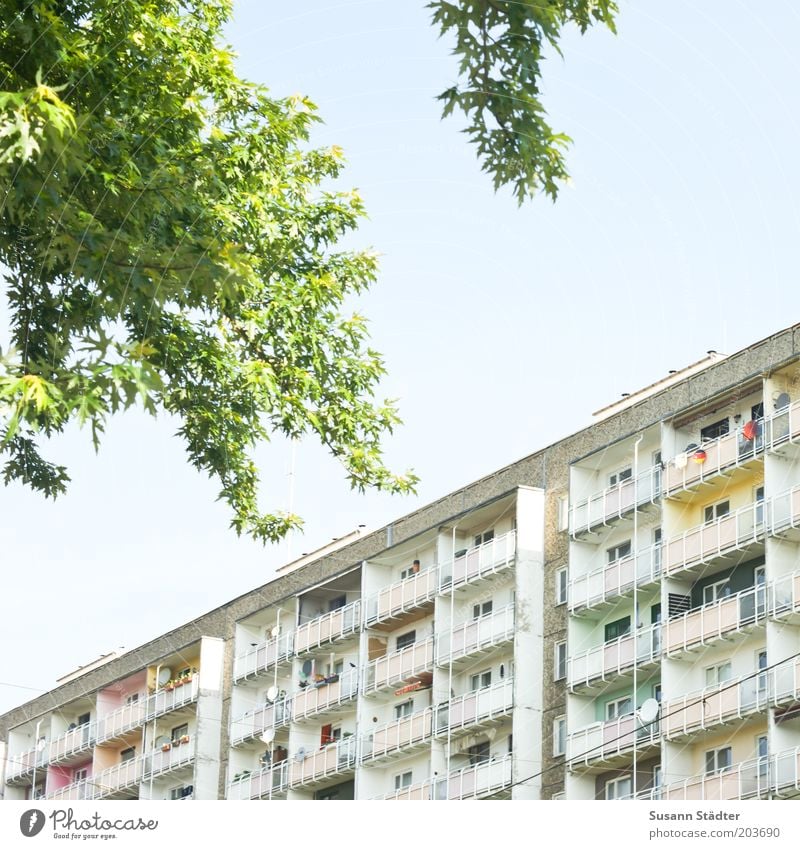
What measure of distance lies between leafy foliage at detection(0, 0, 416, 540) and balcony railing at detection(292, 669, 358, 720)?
36.7m

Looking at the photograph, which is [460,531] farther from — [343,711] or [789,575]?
[789,575]

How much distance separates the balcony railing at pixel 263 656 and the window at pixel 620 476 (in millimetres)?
15534

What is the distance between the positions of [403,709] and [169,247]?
143ft

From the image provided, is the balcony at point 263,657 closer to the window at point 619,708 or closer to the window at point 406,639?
the window at point 406,639

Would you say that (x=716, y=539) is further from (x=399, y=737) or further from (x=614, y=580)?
(x=399, y=737)

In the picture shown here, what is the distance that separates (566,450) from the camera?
52.1 m

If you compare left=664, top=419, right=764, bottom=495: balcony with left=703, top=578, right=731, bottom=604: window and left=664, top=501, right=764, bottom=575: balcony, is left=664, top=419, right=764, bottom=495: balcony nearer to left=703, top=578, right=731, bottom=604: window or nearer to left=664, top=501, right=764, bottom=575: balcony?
left=664, top=501, right=764, bottom=575: balcony

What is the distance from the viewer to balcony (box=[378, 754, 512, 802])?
49.3m

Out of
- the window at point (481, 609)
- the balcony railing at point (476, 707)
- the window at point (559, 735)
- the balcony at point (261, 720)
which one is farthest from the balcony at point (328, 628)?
the window at point (559, 735)

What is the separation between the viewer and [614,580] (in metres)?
48.2

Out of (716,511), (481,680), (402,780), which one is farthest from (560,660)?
(402,780)

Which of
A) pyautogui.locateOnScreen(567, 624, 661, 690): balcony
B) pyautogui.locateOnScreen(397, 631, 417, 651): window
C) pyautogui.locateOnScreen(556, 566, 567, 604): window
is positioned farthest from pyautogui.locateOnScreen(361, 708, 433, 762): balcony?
pyautogui.locateOnScreen(567, 624, 661, 690): balcony

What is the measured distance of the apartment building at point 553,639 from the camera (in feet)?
143
